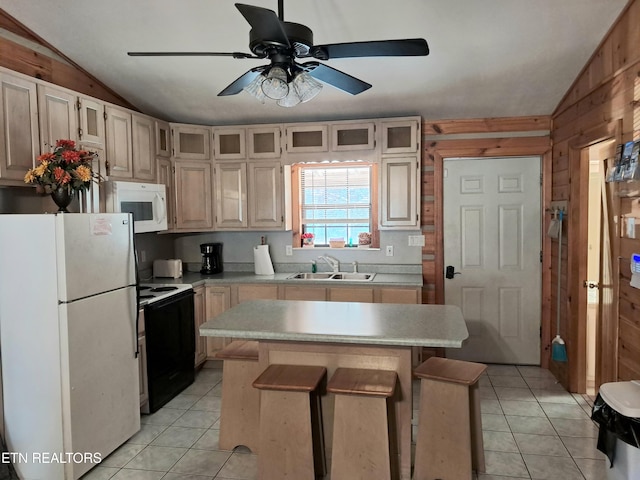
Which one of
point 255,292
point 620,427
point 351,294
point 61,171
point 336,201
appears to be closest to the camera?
point 620,427

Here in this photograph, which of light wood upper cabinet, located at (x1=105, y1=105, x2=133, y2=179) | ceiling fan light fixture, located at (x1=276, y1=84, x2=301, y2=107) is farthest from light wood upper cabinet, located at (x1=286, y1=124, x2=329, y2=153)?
ceiling fan light fixture, located at (x1=276, y1=84, x2=301, y2=107)

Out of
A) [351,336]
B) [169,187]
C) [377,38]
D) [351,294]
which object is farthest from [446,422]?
[169,187]

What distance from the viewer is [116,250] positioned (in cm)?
288

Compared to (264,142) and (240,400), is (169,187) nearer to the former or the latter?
(264,142)

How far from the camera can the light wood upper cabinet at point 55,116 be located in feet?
9.61

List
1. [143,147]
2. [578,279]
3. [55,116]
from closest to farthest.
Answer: [55,116] < [578,279] < [143,147]

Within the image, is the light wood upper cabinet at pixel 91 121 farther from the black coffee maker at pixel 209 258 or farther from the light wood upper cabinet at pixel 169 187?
the black coffee maker at pixel 209 258

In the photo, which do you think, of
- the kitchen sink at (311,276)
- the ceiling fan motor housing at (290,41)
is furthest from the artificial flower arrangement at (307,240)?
the ceiling fan motor housing at (290,41)

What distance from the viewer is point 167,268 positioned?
4.42m

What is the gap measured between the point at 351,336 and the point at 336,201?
8.61 feet

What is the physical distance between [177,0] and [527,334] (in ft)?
13.3

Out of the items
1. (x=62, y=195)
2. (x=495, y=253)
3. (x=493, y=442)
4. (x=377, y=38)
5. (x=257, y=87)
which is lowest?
(x=493, y=442)

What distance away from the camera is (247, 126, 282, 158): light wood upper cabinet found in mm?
4410

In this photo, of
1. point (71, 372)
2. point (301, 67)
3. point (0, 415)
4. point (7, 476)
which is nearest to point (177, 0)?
point (301, 67)
